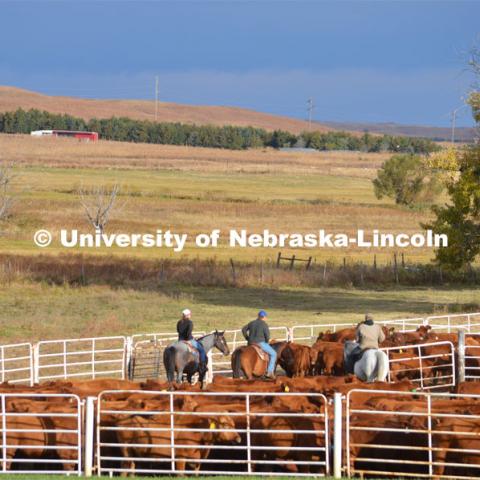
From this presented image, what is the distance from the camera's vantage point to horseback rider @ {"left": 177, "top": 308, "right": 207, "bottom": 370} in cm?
1836

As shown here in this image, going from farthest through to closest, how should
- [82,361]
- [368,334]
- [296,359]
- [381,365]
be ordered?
1. [82,361]
2. [296,359]
3. [368,334]
4. [381,365]

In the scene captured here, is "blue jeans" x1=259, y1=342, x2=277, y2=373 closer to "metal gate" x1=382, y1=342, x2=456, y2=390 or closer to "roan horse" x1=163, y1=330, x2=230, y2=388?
"roan horse" x1=163, y1=330, x2=230, y2=388

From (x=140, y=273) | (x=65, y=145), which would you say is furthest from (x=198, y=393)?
(x=65, y=145)

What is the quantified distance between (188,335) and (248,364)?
3.74ft

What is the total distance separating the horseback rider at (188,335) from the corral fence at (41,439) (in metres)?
5.27

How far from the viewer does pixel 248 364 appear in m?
18.7

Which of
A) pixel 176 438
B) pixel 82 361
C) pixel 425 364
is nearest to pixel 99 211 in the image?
pixel 82 361

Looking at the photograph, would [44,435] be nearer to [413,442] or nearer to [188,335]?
[413,442]

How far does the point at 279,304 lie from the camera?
35.0 meters

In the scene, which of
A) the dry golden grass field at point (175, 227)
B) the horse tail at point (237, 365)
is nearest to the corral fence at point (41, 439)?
the horse tail at point (237, 365)

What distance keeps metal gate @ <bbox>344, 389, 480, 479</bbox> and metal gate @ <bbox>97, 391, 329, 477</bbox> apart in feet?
1.37

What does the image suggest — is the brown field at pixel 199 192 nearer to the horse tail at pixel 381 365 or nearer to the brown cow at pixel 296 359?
the brown cow at pixel 296 359

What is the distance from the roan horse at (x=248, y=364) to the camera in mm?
18688

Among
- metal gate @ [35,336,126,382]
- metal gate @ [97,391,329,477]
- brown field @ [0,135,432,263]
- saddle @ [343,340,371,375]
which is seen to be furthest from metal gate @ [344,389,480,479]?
brown field @ [0,135,432,263]
